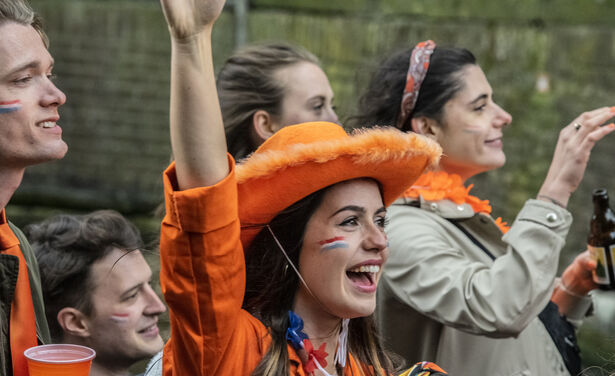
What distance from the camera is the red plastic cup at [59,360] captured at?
206 centimetres

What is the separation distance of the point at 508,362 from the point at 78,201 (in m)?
6.36

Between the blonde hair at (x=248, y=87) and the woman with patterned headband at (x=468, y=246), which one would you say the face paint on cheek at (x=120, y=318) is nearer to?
the blonde hair at (x=248, y=87)

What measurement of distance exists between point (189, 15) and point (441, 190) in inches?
66.6

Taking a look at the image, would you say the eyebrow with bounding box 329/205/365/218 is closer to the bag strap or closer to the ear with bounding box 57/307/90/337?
the bag strap

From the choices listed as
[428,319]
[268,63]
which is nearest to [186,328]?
[428,319]

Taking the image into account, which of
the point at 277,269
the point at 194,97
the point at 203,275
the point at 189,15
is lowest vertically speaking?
the point at 277,269

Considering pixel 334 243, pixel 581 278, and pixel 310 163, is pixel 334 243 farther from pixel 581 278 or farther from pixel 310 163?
pixel 581 278

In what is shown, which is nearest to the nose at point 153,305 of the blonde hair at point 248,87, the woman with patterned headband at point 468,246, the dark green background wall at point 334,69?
the blonde hair at point 248,87

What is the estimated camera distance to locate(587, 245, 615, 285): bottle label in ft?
Answer: 10.9

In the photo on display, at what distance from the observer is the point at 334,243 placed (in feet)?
7.14

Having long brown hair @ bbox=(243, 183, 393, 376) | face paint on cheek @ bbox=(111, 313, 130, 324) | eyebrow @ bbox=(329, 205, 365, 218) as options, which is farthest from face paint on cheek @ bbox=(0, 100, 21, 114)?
face paint on cheek @ bbox=(111, 313, 130, 324)

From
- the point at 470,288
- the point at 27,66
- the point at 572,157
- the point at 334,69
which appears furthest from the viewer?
the point at 334,69

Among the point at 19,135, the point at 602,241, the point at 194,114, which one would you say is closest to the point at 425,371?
the point at 194,114

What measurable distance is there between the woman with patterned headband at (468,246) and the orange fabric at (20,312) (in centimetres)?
123
